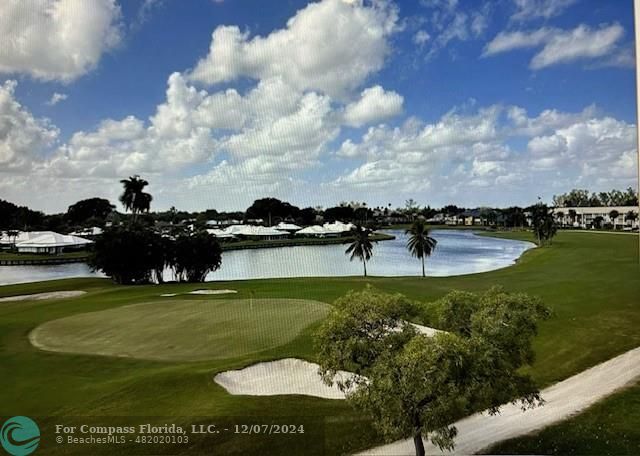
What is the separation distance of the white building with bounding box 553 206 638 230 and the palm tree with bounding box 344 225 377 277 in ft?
12.1

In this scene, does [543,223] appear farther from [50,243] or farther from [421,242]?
[50,243]

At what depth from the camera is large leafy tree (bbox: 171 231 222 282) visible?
10266 millimetres

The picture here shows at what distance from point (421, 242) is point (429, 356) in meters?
7.94

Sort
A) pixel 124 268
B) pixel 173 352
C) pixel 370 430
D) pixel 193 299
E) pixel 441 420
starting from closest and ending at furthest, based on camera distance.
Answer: pixel 441 420 → pixel 370 430 → pixel 173 352 → pixel 193 299 → pixel 124 268

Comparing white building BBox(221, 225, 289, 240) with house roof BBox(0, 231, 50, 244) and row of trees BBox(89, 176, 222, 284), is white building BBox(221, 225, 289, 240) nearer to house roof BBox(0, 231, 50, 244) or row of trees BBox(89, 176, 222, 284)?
row of trees BBox(89, 176, 222, 284)

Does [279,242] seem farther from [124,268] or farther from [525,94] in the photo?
[525,94]

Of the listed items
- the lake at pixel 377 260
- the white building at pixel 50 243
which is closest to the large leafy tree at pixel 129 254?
the white building at pixel 50 243

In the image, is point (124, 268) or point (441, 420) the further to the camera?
point (124, 268)

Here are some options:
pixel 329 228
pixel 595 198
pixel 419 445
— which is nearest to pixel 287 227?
pixel 329 228

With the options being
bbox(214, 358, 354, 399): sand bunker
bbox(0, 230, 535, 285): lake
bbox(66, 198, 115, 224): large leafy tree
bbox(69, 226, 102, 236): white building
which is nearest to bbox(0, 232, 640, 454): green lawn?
bbox(214, 358, 354, 399): sand bunker

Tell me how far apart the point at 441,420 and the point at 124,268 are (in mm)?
8705

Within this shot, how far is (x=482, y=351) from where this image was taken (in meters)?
4.22

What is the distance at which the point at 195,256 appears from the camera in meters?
11.0

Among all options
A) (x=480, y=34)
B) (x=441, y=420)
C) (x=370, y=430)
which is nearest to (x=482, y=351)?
(x=441, y=420)
